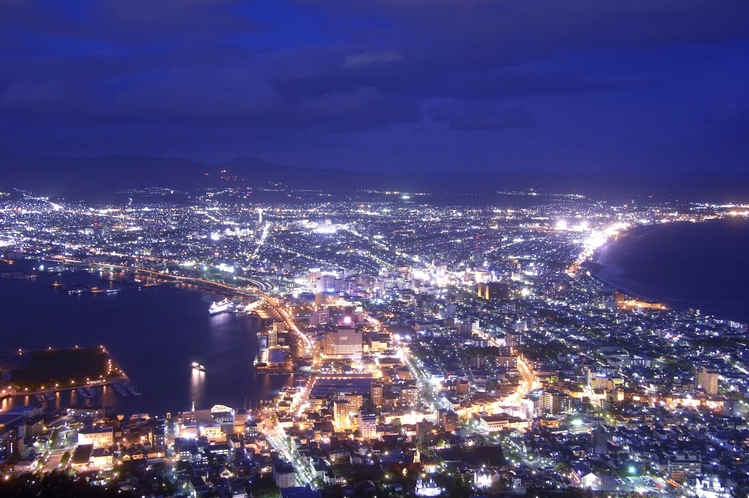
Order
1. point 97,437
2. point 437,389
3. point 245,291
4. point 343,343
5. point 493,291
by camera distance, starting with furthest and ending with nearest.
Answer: point 245,291 < point 493,291 < point 343,343 < point 437,389 < point 97,437

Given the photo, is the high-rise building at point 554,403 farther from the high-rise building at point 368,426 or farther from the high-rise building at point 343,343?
the high-rise building at point 343,343

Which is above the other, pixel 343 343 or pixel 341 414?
pixel 343 343

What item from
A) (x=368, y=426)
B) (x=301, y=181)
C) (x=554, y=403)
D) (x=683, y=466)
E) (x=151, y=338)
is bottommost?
(x=683, y=466)

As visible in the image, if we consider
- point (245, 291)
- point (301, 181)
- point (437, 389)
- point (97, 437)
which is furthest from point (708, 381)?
point (301, 181)

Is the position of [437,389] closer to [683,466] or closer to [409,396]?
[409,396]

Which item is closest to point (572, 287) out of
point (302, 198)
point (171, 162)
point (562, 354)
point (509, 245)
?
point (562, 354)

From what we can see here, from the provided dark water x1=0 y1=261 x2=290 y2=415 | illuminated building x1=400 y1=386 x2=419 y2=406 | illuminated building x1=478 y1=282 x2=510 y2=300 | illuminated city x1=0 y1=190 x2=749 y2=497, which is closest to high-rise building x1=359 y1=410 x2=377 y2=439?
illuminated city x1=0 y1=190 x2=749 y2=497
